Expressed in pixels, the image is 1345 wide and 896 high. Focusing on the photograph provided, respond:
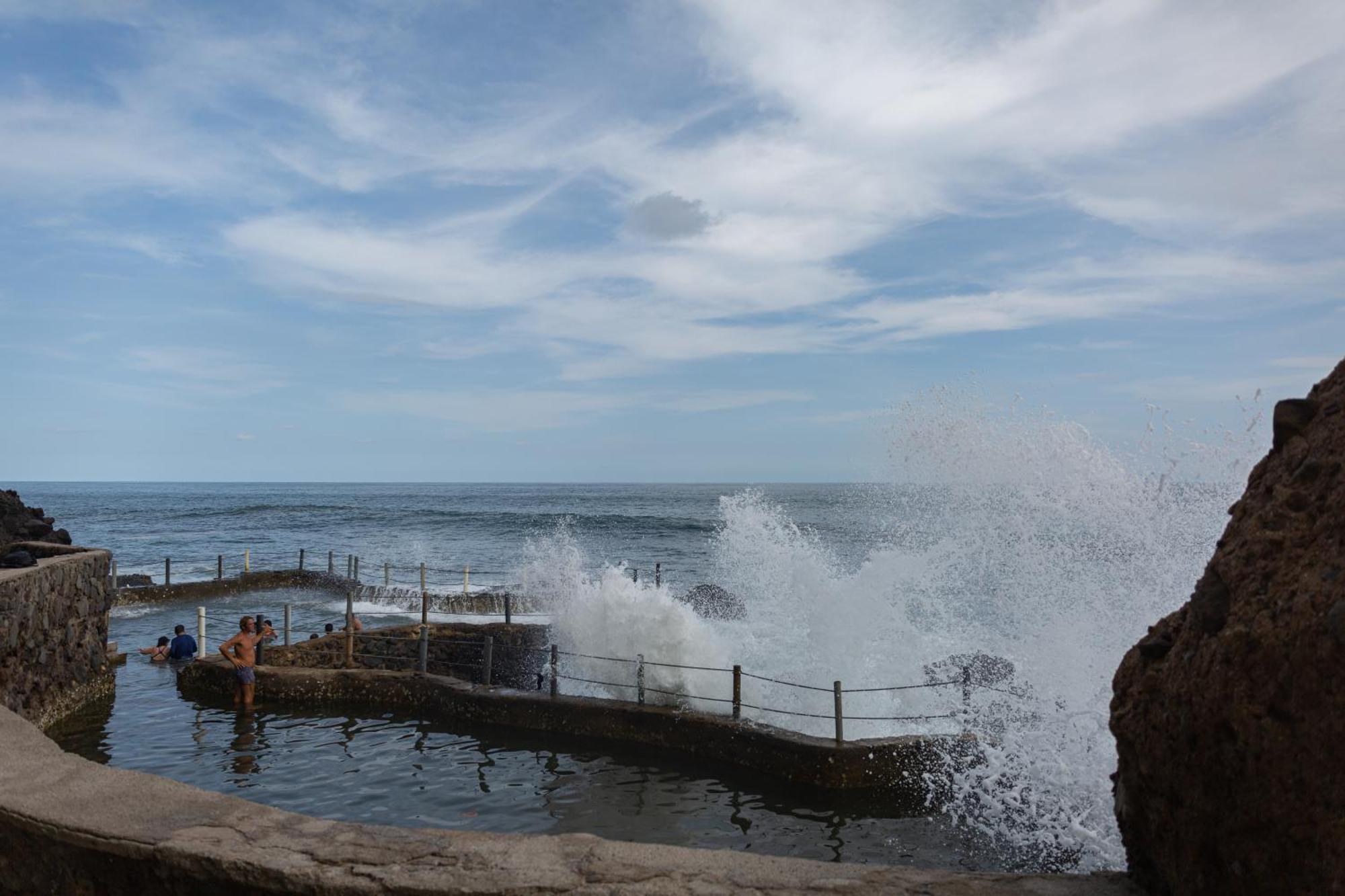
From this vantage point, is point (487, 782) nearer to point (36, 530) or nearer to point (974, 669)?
point (974, 669)

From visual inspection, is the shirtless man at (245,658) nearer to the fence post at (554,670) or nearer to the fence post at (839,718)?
the fence post at (554,670)

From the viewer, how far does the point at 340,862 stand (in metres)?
3.59

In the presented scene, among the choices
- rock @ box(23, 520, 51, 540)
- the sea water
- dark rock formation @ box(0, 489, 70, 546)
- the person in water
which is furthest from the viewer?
the person in water

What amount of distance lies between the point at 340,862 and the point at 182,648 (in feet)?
48.8

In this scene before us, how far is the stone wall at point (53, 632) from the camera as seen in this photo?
32.4ft

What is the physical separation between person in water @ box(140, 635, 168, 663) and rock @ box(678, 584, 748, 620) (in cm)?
1142

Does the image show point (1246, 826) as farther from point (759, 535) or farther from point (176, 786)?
point (759, 535)

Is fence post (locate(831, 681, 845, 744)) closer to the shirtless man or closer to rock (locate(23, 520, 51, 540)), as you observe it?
the shirtless man

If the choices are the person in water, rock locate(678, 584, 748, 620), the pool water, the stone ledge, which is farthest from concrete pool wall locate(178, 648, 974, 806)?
rock locate(678, 584, 748, 620)

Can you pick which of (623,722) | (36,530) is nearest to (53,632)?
(36,530)

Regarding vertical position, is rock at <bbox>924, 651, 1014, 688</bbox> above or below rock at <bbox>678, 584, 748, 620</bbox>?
above

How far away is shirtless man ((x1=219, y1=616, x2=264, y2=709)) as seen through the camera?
1266 cm

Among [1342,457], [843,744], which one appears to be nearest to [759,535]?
[843,744]

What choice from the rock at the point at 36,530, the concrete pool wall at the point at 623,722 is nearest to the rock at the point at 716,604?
the concrete pool wall at the point at 623,722
